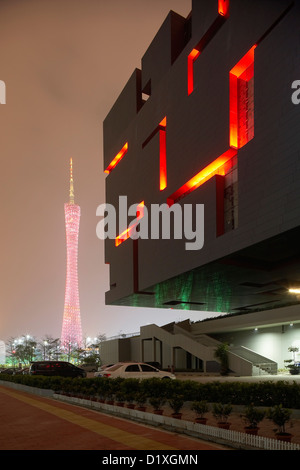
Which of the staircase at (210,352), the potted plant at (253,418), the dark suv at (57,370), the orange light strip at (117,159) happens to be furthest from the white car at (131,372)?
the orange light strip at (117,159)

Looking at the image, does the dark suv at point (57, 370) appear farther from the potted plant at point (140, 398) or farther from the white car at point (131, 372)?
the potted plant at point (140, 398)

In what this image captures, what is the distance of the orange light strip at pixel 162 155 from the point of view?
3744 cm

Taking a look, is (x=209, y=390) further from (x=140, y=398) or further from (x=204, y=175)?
(x=204, y=175)

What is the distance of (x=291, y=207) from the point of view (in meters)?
21.5

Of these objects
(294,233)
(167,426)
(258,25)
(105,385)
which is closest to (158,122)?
(258,25)

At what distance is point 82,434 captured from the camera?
38.1ft

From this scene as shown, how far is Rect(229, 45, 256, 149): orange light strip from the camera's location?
88.1 ft

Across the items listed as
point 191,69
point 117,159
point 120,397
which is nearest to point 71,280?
point 117,159

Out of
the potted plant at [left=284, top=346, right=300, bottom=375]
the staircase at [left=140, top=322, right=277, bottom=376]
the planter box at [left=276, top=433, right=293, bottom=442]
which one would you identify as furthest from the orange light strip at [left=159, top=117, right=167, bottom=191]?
the planter box at [left=276, top=433, right=293, bottom=442]

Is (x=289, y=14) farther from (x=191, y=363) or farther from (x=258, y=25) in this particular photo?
(x=191, y=363)

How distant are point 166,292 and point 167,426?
2961 centimetres

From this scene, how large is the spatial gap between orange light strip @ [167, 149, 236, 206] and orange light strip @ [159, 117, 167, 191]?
8.04 ft

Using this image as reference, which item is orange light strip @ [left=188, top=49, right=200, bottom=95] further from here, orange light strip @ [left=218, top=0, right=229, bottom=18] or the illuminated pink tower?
the illuminated pink tower

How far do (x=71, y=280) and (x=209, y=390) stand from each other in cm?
8686
